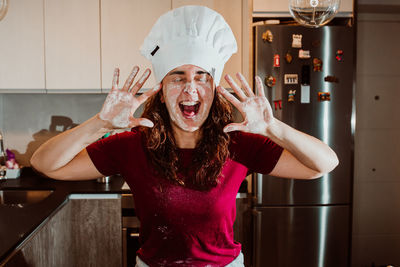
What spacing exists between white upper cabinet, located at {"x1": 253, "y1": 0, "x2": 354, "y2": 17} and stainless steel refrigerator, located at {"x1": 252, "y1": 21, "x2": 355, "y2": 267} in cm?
15

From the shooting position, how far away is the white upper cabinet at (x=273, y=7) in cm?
201

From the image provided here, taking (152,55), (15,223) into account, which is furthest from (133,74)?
(15,223)

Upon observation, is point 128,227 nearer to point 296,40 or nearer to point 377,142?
point 296,40

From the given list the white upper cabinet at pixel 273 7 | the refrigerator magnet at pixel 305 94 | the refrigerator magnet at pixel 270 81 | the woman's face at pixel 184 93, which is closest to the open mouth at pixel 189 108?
the woman's face at pixel 184 93

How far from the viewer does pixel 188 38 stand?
98 centimetres

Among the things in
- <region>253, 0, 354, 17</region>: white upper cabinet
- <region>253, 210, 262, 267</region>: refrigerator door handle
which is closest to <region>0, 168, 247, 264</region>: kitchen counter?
<region>253, 210, 262, 267</region>: refrigerator door handle

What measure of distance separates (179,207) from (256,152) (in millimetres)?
307

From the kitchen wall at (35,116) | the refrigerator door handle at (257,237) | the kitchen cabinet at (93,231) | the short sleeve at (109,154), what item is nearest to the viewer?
the short sleeve at (109,154)

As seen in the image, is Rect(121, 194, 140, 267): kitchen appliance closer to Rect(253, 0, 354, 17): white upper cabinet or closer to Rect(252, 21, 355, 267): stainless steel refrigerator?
Rect(252, 21, 355, 267): stainless steel refrigerator

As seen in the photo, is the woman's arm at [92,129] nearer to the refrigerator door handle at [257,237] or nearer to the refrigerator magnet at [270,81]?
the refrigerator magnet at [270,81]

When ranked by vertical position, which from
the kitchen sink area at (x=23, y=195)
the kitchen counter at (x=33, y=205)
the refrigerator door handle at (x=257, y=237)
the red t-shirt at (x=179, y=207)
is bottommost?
the refrigerator door handle at (x=257, y=237)

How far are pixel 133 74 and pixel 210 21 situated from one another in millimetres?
301

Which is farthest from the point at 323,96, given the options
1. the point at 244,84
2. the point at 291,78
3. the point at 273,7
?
the point at 244,84

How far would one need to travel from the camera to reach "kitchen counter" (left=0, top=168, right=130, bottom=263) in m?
1.19
